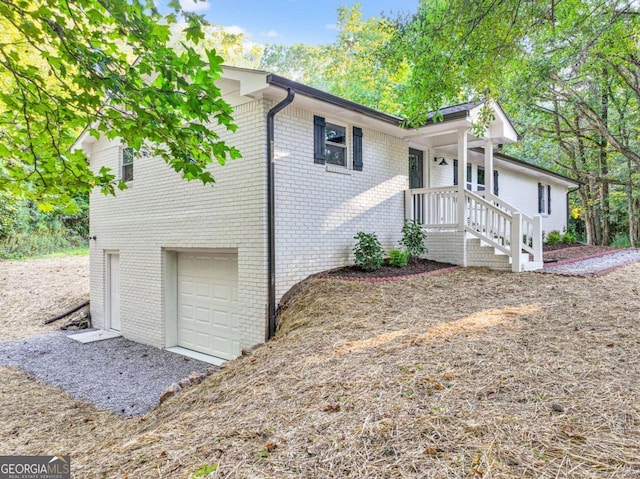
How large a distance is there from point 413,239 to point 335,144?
300 cm

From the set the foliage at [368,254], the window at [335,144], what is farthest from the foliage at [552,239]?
the window at [335,144]

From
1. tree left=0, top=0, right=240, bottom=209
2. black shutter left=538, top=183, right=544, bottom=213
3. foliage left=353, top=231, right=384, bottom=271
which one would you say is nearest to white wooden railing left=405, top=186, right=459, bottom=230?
foliage left=353, top=231, right=384, bottom=271

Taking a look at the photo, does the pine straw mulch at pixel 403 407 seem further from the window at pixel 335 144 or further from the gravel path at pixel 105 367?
the window at pixel 335 144

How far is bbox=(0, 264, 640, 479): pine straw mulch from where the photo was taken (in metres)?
2.16

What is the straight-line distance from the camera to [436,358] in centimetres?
363

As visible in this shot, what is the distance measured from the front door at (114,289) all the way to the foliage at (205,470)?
9.76 meters

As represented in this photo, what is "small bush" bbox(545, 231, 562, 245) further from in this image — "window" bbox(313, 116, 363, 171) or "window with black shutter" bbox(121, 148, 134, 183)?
"window with black shutter" bbox(121, 148, 134, 183)

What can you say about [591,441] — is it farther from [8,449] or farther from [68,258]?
[68,258]

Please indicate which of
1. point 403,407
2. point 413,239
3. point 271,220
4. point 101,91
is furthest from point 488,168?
point 101,91

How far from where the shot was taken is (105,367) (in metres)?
7.79

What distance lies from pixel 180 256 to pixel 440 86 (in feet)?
22.2

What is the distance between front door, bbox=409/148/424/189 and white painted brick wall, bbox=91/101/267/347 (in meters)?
5.57

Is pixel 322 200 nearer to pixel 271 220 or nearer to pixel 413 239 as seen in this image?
pixel 271 220

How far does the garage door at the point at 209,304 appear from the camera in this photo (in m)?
8.12
